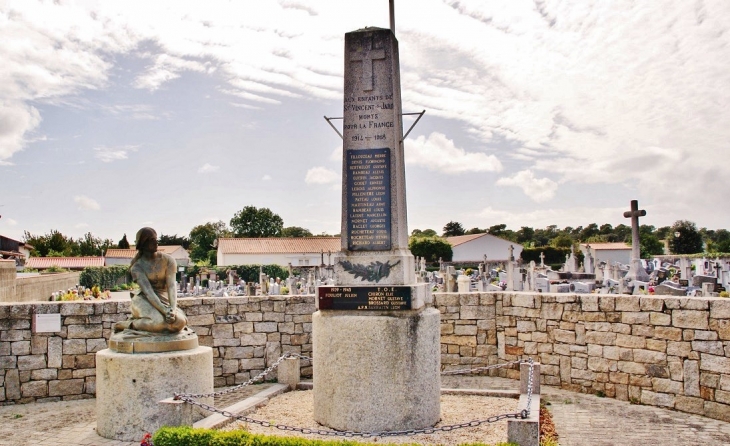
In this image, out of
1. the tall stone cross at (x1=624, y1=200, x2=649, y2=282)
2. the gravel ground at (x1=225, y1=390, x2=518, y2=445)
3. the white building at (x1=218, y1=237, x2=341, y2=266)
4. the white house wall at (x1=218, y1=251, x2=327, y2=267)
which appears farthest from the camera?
the white building at (x1=218, y1=237, x2=341, y2=266)

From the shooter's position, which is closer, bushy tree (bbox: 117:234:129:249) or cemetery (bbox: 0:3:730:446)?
cemetery (bbox: 0:3:730:446)

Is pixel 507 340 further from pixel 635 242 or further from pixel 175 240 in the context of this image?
pixel 175 240

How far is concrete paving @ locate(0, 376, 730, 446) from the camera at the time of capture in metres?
6.14

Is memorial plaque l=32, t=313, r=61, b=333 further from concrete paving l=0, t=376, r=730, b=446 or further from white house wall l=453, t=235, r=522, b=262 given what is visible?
white house wall l=453, t=235, r=522, b=262

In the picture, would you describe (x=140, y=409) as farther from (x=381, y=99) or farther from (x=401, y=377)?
(x=381, y=99)

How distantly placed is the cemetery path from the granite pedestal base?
5.01ft

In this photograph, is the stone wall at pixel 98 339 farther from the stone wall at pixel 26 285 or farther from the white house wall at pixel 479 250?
the white house wall at pixel 479 250

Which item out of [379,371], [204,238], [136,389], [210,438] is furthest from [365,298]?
[204,238]

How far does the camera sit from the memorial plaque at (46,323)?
840 cm

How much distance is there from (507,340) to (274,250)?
4856 centimetres

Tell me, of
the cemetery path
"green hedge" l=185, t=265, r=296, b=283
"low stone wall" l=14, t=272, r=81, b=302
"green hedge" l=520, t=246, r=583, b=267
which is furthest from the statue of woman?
"green hedge" l=520, t=246, r=583, b=267

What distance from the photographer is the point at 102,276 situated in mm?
37719

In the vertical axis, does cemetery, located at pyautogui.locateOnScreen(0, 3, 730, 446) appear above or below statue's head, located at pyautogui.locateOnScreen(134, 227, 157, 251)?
below

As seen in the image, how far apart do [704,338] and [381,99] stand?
470 centimetres
